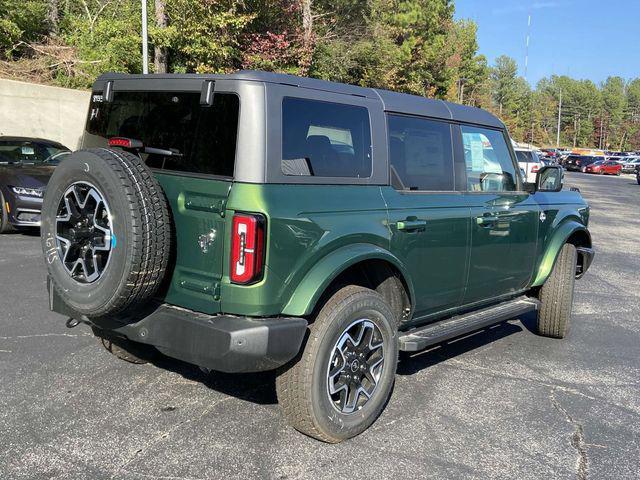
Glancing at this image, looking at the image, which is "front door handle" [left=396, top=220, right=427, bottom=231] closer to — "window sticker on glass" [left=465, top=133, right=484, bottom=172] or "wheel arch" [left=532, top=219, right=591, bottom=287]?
"window sticker on glass" [left=465, top=133, right=484, bottom=172]

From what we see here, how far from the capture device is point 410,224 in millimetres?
3820

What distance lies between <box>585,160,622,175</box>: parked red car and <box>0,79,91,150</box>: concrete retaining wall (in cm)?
4646

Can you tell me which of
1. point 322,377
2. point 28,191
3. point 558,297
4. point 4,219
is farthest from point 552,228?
point 4,219

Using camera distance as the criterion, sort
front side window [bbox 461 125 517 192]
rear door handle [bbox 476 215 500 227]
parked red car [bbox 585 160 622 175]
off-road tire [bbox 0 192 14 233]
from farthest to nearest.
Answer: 1. parked red car [bbox 585 160 622 175]
2. off-road tire [bbox 0 192 14 233]
3. front side window [bbox 461 125 517 192]
4. rear door handle [bbox 476 215 500 227]

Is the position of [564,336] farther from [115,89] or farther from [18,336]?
[18,336]

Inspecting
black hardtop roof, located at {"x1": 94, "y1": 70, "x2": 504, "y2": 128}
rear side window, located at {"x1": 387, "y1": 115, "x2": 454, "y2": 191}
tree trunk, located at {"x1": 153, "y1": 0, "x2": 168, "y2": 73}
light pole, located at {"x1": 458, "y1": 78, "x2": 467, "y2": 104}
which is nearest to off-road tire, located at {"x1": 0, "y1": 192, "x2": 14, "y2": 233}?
black hardtop roof, located at {"x1": 94, "y1": 70, "x2": 504, "y2": 128}

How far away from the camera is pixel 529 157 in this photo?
27.0 m

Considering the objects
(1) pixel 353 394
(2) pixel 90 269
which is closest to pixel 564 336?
(1) pixel 353 394

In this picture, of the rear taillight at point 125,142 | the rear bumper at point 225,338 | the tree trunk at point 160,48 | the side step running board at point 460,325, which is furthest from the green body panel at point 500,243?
the tree trunk at point 160,48

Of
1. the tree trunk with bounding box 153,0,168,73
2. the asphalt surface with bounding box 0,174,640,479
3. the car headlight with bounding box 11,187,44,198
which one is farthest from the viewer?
the tree trunk with bounding box 153,0,168,73

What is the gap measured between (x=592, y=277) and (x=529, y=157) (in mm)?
19602

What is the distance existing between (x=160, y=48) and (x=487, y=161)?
14.5 meters

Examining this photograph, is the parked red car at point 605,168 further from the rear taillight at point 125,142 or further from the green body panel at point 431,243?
the rear taillight at point 125,142

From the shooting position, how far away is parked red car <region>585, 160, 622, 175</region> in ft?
171
